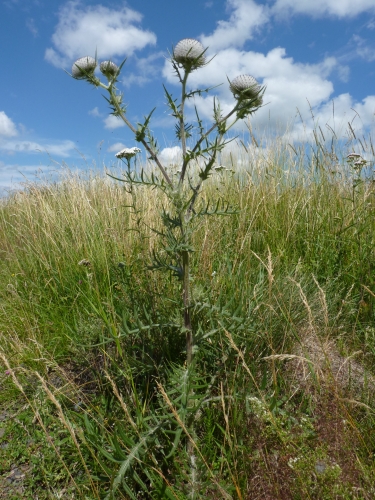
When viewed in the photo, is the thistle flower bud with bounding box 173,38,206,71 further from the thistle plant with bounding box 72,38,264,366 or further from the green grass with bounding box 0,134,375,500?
the green grass with bounding box 0,134,375,500

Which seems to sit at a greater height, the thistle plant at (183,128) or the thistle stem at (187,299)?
the thistle plant at (183,128)

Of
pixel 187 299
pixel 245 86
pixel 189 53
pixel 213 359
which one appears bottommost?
pixel 213 359

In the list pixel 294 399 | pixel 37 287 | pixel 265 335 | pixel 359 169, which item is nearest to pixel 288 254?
pixel 359 169

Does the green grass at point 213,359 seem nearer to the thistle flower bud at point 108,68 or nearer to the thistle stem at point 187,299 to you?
the thistle stem at point 187,299

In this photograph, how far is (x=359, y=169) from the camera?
11.2 ft

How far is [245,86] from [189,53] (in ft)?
0.92

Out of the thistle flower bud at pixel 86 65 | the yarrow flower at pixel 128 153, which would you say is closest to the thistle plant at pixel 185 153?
the thistle flower bud at pixel 86 65

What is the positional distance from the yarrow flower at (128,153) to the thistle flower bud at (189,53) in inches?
41.1

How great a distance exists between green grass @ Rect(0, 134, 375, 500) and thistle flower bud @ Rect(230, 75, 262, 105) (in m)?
0.73

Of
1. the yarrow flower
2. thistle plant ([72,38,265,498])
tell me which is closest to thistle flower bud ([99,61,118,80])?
thistle plant ([72,38,265,498])

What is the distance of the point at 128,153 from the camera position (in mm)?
2738

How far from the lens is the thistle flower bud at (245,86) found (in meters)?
1.73

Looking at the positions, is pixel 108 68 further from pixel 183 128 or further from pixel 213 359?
pixel 213 359

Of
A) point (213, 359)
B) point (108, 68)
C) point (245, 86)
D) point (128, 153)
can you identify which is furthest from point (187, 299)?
point (128, 153)
